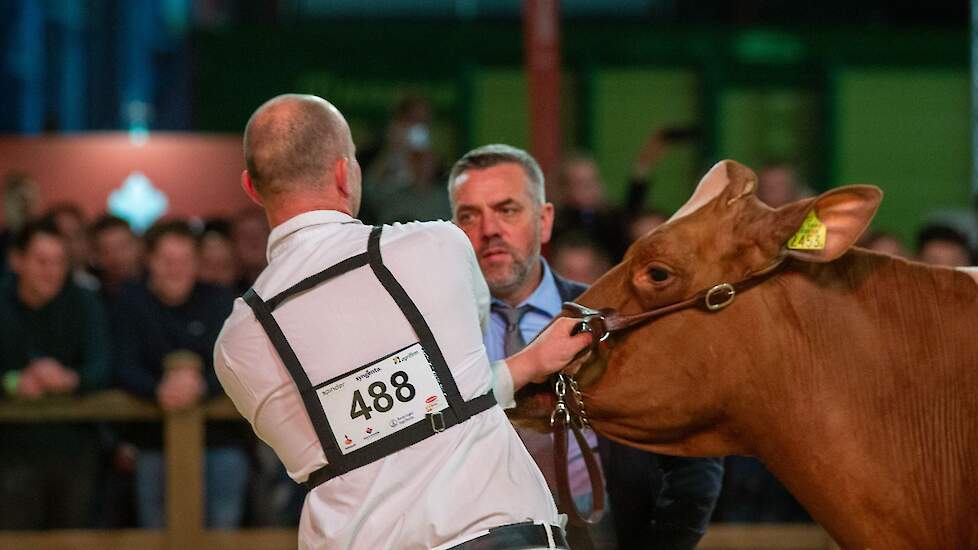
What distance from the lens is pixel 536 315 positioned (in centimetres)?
418

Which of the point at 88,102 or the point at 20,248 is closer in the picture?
the point at 20,248

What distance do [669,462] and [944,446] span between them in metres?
0.98

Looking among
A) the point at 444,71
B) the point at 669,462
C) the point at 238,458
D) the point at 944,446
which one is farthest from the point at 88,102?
the point at 944,446

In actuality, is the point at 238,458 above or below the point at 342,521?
below

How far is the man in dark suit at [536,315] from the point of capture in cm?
406

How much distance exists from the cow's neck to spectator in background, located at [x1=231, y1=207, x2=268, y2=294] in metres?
4.41

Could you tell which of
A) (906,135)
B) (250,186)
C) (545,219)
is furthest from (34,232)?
(906,135)

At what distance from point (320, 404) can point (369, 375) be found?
0.39ft

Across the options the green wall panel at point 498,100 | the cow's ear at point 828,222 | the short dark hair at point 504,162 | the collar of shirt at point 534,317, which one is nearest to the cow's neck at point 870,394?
the cow's ear at point 828,222

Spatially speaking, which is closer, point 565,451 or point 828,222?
point 828,222

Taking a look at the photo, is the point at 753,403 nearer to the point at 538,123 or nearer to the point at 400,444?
the point at 400,444

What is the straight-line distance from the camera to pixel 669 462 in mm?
4102

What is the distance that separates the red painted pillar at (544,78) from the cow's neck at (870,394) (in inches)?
184

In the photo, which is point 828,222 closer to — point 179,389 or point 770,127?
point 179,389
